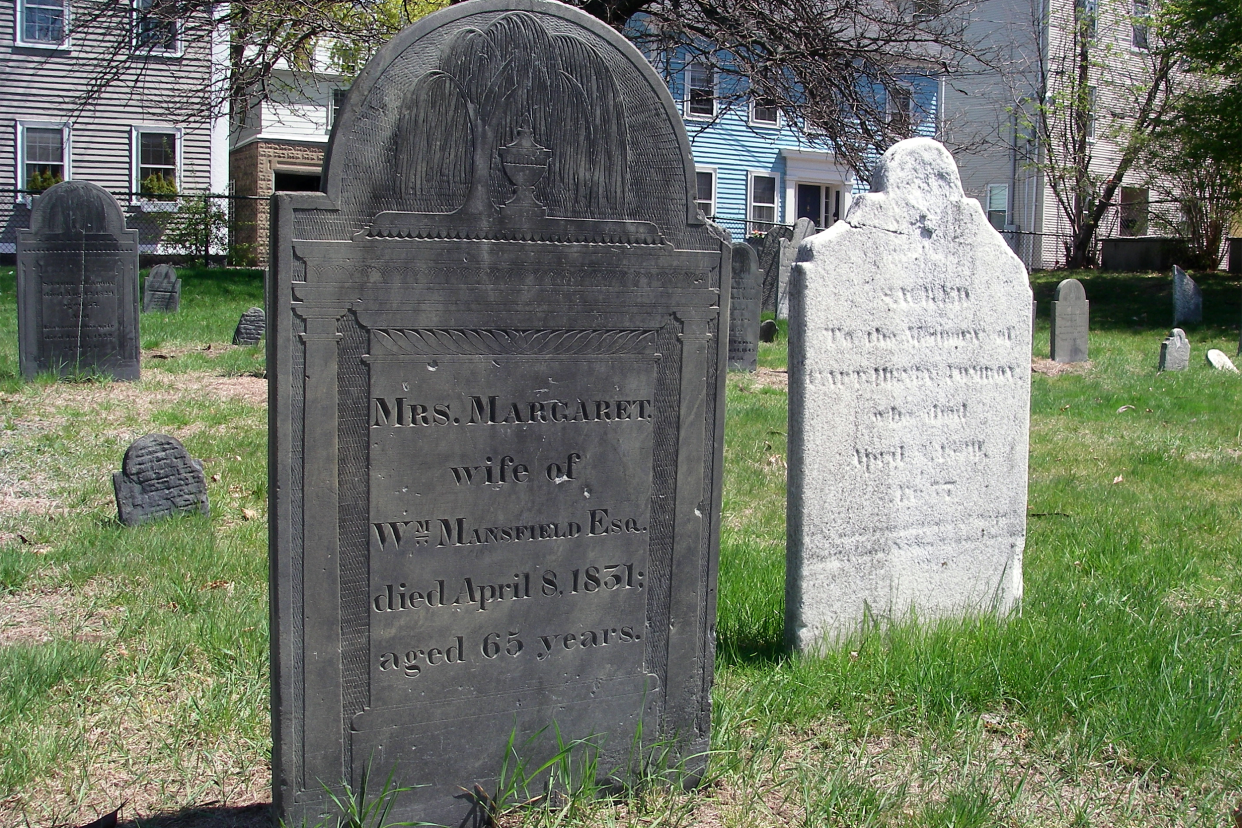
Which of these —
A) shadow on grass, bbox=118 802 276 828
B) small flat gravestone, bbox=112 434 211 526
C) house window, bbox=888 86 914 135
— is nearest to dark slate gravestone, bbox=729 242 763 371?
house window, bbox=888 86 914 135

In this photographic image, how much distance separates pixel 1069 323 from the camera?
14758 millimetres

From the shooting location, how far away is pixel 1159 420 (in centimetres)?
1018

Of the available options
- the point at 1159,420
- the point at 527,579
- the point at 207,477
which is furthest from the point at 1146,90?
the point at 527,579

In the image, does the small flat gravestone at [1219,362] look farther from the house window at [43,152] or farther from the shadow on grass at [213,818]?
the house window at [43,152]

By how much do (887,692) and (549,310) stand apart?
1.87 meters

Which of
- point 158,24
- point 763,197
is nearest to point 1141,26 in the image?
point 763,197

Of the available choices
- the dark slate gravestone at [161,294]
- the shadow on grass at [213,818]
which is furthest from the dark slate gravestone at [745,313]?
the shadow on grass at [213,818]

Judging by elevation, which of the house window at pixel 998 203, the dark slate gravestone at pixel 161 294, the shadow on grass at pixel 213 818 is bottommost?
the shadow on grass at pixel 213 818

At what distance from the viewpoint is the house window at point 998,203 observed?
37.1m

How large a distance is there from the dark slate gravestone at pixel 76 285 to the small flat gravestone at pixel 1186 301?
18.4m

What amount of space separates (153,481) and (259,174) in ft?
83.5

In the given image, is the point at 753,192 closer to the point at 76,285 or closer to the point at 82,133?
the point at 82,133

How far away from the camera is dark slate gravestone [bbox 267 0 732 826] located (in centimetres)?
264

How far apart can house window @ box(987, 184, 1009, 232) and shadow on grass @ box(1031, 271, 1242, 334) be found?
907 cm
